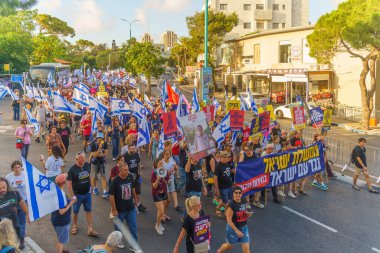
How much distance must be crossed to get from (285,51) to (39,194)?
113 feet

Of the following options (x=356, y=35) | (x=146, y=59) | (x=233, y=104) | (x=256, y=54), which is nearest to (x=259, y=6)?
(x=256, y=54)

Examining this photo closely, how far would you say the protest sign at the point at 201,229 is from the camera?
250 inches

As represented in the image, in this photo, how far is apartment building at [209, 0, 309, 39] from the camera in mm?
68750

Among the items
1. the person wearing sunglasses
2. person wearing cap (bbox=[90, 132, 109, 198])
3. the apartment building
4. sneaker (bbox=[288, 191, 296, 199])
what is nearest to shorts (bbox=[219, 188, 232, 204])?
the person wearing sunglasses

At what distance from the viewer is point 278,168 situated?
9.99 m

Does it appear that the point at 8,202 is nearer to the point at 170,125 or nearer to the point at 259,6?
the point at 170,125

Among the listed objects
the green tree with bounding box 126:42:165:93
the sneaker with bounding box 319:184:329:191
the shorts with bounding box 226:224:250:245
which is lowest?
the sneaker with bounding box 319:184:329:191

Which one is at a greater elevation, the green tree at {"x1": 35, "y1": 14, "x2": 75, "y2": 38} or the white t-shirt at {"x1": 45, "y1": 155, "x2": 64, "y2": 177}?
the green tree at {"x1": 35, "y1": 14, "x2": 75, "y2": 38}

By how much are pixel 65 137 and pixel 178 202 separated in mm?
5259

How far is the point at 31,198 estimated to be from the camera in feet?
21.1

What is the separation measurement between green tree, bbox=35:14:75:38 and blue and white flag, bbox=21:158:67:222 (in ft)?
281

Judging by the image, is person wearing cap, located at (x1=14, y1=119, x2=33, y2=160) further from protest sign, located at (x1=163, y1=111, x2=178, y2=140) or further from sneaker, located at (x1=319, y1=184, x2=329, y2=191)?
sneaker, located at (x1=319, y1=184, x2=329, y2=191)

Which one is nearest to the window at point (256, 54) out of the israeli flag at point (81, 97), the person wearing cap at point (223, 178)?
the israeli flag at point (81, 97)

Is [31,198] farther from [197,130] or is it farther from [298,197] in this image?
[298,197]
